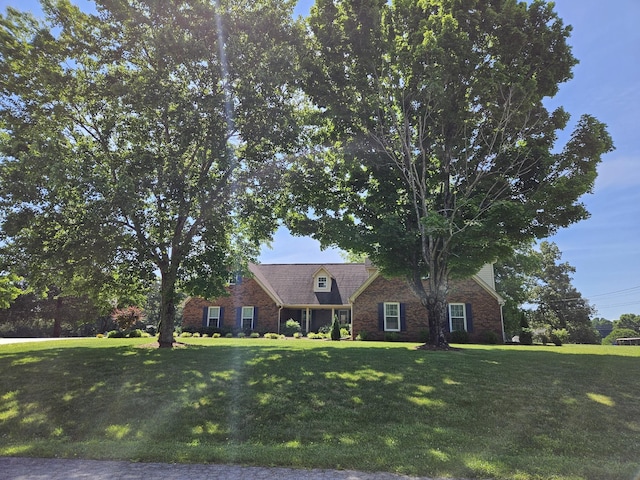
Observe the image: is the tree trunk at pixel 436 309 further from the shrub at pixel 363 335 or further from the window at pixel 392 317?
the window at pixel 392 317

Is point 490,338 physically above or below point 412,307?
below

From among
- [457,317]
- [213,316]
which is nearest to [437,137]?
[457,317]

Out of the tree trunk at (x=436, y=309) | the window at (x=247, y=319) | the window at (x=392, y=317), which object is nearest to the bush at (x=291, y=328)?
the window at (x=247, y=319)

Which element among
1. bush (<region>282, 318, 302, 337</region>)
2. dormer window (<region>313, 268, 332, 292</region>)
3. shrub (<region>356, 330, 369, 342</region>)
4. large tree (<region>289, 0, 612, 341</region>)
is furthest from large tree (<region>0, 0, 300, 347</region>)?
dormer window (<region>313, 268, 332, 292</region>)

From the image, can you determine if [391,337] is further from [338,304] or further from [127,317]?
[127,317]

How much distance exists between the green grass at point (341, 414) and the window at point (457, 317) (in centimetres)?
1334

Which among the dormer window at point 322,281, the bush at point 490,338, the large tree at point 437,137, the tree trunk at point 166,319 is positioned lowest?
the bush at point 490,338

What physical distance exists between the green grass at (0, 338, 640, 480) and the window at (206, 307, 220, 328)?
19695mm

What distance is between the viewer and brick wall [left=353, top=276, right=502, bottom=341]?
23766 mm

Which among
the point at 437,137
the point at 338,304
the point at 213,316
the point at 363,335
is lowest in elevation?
the point at 363,335

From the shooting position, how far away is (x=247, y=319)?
30031 millimetres

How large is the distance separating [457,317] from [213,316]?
17.8 m

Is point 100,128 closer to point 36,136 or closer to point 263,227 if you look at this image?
point 36,136

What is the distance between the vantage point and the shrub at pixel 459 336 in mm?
22750
